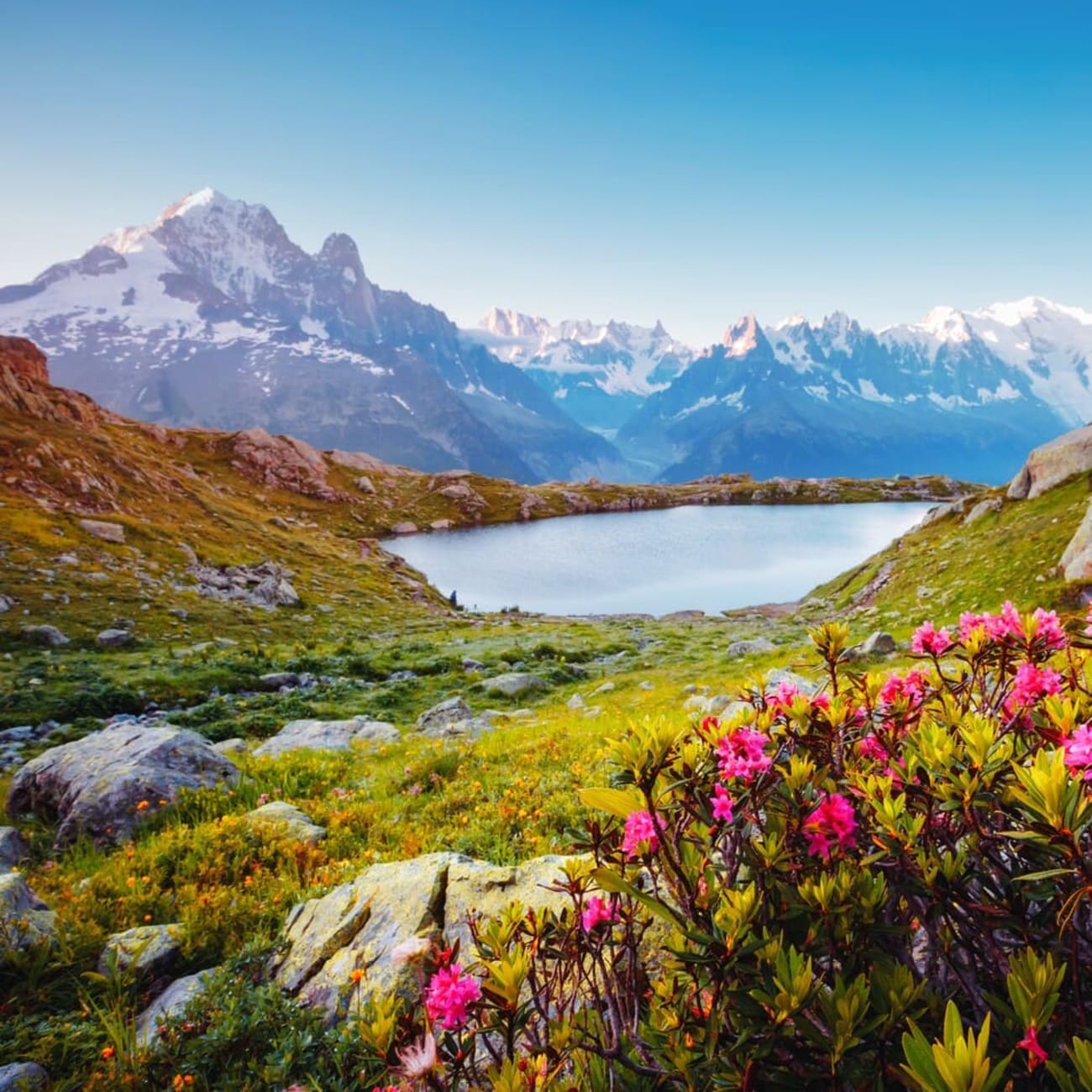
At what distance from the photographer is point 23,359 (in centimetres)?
5953

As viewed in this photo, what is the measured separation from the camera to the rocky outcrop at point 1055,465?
29.7 m

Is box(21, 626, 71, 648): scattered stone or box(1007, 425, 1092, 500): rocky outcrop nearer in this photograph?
box(21, 626, 71, 648): scattered stone

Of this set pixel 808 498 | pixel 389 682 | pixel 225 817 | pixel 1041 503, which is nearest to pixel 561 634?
pixel 389 682

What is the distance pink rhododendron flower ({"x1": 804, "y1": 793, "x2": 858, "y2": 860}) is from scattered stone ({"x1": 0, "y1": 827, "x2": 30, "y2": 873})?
29.5 feet

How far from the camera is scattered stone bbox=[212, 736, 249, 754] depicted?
44.5 ft

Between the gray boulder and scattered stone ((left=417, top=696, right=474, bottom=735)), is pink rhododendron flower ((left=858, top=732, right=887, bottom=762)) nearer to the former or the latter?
the gray boulder

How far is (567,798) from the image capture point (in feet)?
25.3

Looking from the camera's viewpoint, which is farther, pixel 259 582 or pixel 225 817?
pixel 259 582

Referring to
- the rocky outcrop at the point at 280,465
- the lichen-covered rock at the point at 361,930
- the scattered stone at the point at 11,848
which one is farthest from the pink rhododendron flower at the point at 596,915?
the rocky outcrop at the point at 280,465

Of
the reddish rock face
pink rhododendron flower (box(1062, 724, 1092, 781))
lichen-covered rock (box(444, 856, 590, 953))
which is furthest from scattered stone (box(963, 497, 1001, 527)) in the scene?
the reddish rock face

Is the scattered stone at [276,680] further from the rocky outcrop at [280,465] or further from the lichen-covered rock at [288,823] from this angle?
the rocky outcrop at [280,465]

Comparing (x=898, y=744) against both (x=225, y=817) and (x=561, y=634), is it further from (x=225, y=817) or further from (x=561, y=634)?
(x=561, y=634)

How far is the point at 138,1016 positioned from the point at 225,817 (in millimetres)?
3129

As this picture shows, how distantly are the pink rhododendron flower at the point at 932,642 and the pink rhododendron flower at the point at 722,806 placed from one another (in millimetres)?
1950
